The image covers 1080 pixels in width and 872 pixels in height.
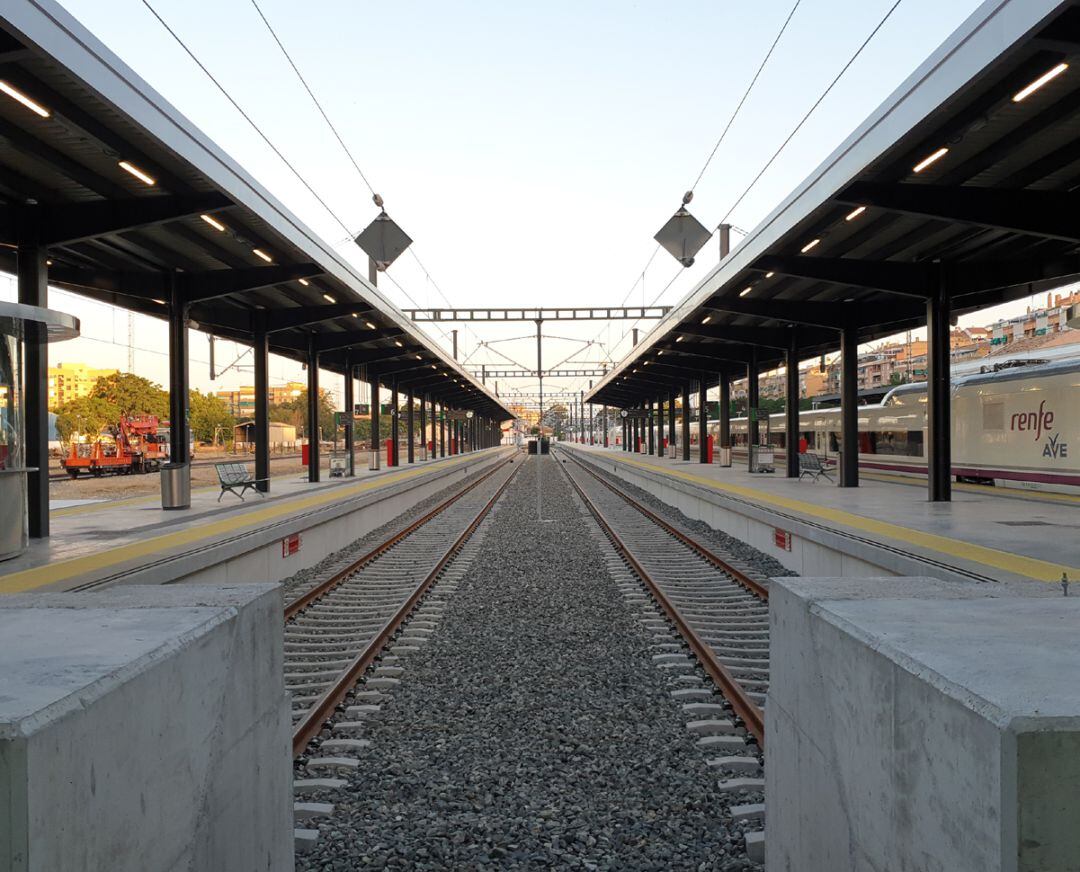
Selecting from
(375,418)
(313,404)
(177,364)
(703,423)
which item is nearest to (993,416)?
(703,423)

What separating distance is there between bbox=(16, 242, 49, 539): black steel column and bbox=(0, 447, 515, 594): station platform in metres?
0.43

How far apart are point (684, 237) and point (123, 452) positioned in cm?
3087

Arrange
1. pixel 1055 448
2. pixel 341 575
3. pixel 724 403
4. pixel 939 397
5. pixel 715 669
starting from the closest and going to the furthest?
pixel 715 669, pixel 341 575, pixel 939 397, pixel 1055 448, pixel 724 403

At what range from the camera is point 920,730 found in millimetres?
2137

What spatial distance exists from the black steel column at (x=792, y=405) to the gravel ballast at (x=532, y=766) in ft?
53.4

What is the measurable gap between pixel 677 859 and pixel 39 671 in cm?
262

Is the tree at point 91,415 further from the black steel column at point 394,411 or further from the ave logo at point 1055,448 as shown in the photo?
the ave logo at point 1055,448

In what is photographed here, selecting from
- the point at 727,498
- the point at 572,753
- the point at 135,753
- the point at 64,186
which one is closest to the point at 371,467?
the point at 727,498

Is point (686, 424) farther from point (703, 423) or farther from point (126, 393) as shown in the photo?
point (126, 393)

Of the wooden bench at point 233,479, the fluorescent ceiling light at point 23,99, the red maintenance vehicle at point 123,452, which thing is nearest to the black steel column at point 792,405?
the wooden bench at point 233,479

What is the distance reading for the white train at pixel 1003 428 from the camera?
16016 millimetres

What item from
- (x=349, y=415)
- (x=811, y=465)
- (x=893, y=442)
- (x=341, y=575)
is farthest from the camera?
(x=349, y=415)

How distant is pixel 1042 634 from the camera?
2.89 metres

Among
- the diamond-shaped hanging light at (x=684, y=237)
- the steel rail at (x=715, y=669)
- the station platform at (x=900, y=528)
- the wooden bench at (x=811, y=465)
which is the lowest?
the steel rail at (x=715, y=669)
